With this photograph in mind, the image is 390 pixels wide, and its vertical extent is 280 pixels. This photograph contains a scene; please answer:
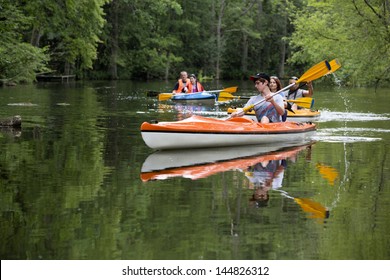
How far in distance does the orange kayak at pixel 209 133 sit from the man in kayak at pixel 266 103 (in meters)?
0.32

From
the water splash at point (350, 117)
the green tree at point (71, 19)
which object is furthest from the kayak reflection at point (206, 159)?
the green tree at point (71, 19)

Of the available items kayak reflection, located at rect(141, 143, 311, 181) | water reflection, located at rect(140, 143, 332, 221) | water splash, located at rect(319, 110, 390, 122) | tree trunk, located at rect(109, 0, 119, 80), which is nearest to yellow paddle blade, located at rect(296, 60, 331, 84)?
kayak reflection, located at rect(141, 143, 311, 181)

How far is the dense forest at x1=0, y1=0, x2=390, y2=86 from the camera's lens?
87.0ft

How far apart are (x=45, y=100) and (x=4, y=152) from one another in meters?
17.6

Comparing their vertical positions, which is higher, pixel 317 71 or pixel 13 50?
pixel 13 50

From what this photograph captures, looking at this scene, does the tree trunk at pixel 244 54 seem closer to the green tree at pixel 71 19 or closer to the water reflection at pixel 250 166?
the green tree at pixel 71 19

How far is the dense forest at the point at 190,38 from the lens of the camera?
87.0 feet

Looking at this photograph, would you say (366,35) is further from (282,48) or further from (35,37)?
(282,48)

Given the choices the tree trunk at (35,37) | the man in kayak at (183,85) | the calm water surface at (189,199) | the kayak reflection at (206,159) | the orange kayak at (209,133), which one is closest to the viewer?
the calm water surface at (189,199)

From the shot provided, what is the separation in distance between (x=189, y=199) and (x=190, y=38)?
6245 cm

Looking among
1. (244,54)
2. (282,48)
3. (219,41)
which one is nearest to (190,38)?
(219,41)

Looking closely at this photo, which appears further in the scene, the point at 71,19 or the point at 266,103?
the point at 71,19

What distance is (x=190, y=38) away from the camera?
236 ft
